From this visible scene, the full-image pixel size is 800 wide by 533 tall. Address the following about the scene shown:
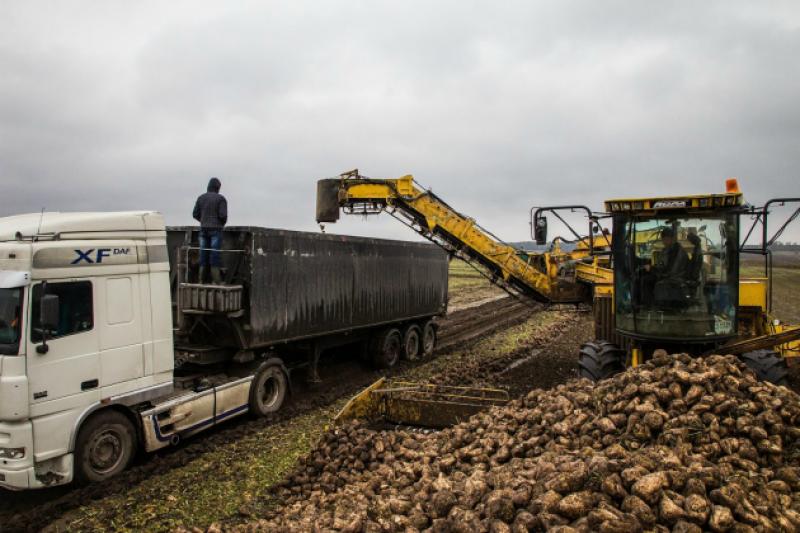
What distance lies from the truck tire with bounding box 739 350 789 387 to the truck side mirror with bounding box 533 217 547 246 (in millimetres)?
3573

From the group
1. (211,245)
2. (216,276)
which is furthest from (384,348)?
(211,245)

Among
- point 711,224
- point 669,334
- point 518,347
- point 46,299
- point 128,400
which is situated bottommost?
point 518,347

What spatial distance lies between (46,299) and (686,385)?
6750 mm

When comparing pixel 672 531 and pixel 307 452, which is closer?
pixel 672 531

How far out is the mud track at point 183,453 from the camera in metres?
5.92

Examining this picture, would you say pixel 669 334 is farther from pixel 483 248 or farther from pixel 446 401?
pixel 483 248

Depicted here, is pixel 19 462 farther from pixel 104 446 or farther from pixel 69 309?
pixel 69 309

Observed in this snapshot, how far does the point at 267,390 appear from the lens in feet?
30.9

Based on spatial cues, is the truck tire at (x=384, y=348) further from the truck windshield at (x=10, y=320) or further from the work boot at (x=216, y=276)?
the truck windshield at (x=10, y=320)

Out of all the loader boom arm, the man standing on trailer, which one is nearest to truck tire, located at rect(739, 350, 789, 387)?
the loader boom arm

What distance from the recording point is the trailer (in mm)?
5930

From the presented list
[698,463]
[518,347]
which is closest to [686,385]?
[698,463]

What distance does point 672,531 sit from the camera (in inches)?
147

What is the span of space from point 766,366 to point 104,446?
345 inches
